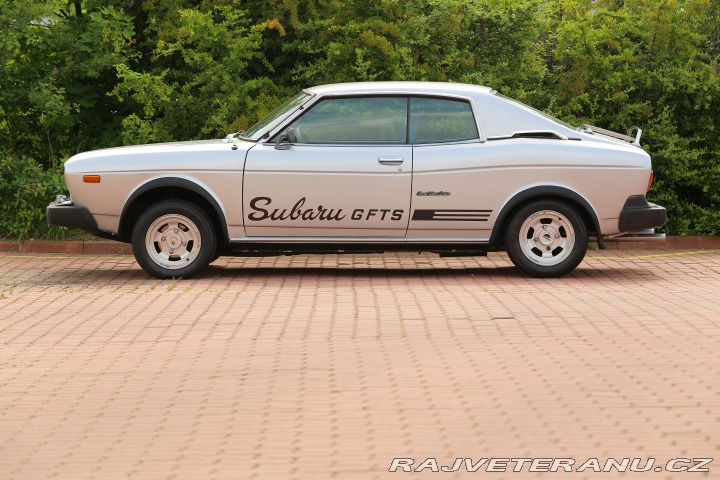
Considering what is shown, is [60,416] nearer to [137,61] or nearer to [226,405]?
[226,405]

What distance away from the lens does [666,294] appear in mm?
11234

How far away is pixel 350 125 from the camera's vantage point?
12117mm

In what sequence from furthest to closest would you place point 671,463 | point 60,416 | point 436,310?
point 436,310
point 60,416
point 671,463

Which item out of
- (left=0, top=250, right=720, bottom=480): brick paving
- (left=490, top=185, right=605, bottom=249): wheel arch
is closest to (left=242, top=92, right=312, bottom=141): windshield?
(left=0, top=250, right=720, bottom=480): brick paving

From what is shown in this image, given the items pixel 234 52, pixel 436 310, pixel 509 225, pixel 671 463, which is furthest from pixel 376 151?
pixel 671 463

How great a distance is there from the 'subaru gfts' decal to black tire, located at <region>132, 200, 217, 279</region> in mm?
464

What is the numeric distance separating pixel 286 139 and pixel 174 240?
4.50ft

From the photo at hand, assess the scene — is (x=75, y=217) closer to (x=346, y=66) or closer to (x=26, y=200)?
(x=26, y=200)

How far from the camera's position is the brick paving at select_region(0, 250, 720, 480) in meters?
5.90

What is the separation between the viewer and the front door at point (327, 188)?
11938 mm

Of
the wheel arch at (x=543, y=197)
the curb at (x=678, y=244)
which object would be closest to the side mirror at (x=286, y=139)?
the wheel arch at (x=543, y=197)

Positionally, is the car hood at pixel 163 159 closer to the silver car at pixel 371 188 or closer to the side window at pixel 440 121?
the silver car at pixel 371 188

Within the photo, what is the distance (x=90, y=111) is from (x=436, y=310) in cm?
777

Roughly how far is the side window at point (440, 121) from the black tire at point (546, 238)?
896mm
